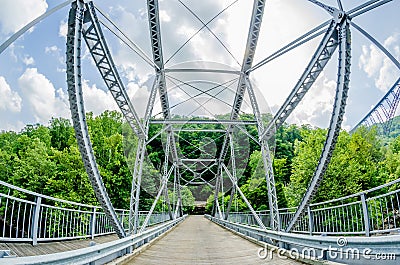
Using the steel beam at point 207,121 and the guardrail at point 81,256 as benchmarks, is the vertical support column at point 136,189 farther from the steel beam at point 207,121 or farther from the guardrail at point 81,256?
the guardrail at point 81,256

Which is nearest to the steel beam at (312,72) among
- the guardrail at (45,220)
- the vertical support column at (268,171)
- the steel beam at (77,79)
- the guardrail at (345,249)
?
the vertical support column at (268,171)

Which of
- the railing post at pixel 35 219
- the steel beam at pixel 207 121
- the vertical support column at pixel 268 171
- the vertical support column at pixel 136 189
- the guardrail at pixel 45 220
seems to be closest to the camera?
the guardrail at pixel 45 220

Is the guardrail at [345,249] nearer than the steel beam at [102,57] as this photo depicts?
Yes

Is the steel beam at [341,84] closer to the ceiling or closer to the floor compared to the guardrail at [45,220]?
closer to the ceiling

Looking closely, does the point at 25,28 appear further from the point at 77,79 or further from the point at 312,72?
the point at 312,72

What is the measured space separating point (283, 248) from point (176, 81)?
1118cm

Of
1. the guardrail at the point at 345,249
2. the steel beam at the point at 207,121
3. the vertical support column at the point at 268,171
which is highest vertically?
the steel beam at the point at 207,121

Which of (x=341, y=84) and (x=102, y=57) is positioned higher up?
(x=102, y=57)

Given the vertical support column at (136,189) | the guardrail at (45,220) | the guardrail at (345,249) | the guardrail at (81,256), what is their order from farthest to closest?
the vertical support column at (136,189)
the guardrail at (45,220)
the guardrail at (345,249)
the guardrail at (81,256)

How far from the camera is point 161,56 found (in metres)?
15.2

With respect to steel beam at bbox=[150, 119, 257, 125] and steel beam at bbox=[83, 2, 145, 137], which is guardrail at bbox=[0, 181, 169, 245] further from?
steel beam at bbox=[150, 119, 257, 125]

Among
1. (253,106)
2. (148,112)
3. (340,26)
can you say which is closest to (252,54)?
(253,106)

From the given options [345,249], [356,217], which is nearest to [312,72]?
[356,217]

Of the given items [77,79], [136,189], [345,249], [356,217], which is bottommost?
[345,249]
